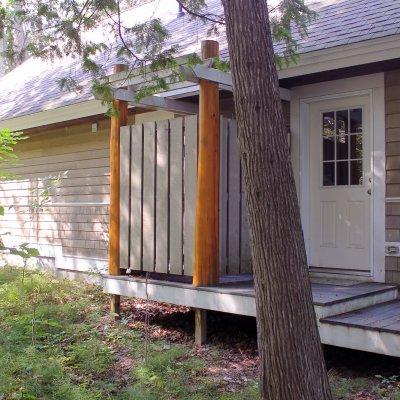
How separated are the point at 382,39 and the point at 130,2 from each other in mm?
3205

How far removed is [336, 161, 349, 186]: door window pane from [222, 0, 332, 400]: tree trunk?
3.62m

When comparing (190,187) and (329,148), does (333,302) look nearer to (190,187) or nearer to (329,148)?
(190,187)

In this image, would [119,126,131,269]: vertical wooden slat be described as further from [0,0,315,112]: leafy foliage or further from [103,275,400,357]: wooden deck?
[0,0,315,112]: leafy foliage

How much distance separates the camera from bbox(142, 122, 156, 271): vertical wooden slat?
6.91 m

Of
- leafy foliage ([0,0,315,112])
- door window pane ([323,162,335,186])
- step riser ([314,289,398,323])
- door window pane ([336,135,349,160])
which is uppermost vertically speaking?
leafy foliage ([0,0,315,112])

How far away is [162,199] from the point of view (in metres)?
6.80

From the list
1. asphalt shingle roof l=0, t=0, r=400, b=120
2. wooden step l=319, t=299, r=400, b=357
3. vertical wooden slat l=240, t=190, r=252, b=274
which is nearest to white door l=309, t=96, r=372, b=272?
asphalt shingle roof l=0, t=0, r=400, b=120

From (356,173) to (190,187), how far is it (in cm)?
210

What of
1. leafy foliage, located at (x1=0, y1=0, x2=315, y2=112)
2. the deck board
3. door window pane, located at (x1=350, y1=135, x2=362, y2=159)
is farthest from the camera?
door window pane, located at (x1=350, y1=135, x2=362, y2=159)

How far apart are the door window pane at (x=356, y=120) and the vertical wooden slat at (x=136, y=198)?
2567 millimetres

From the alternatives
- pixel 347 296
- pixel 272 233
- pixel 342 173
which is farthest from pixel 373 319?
pixel 342 173

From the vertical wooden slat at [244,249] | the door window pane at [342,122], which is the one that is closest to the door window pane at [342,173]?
the door window pane at [342,122]

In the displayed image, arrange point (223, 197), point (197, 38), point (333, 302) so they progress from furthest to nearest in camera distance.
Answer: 1. point (197, 38)
2. point (223, 197)
3. point (333, 302)

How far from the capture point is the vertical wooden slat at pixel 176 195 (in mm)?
6562
